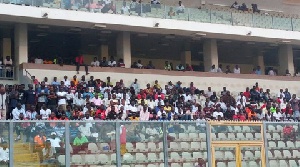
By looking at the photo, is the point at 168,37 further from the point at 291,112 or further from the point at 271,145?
the point at 271,145

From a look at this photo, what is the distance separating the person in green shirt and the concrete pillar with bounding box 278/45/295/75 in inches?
859

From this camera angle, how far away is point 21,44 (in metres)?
25.1

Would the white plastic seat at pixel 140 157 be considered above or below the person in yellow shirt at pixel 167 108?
below

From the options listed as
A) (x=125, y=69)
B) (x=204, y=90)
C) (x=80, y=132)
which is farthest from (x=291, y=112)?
(x=80, y=132)

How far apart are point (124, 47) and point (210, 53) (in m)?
4.97

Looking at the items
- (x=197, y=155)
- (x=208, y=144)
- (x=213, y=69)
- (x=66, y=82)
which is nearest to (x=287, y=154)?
(x=208, y=144)

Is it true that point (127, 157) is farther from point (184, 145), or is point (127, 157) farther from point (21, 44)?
point (21, 44)

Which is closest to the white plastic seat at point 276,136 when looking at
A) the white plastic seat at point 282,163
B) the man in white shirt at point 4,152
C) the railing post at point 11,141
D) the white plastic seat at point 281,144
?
the white plastic seat at point 281,144

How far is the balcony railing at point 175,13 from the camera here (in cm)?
2462

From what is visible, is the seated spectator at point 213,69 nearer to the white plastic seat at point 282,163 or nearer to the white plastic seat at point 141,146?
the white plastic seat at point 282,163

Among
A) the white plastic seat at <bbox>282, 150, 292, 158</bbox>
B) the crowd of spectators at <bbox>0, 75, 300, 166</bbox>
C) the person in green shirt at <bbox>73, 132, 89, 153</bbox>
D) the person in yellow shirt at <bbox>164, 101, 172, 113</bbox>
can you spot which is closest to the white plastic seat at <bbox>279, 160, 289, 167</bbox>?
the white plastic seat at <bbox>282, 150, 292, 158</bbox>

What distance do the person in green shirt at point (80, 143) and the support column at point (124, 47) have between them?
15.2 metres

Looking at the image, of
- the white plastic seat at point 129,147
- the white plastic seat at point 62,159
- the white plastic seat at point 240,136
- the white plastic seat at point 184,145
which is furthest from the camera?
the white plastic seat at point 240,136

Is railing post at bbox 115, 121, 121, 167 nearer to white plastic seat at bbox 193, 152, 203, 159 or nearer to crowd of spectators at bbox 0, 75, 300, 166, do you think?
white plastic seat at bbox 193, 152, 203, 159
